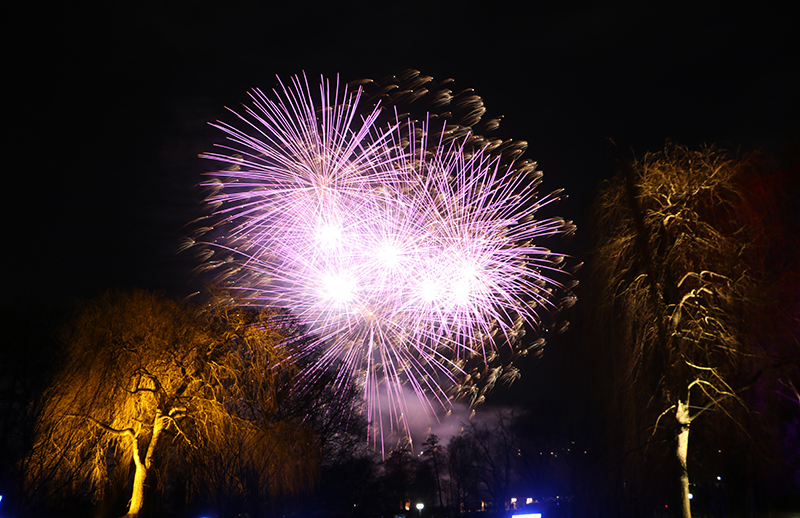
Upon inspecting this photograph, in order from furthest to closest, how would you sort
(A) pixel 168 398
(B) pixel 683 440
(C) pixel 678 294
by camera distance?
(A) pixel 168 398 → (C) pixel 678 294 → (B) pixel 683 440

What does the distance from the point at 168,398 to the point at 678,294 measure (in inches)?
625

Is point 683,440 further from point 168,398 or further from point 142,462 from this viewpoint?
point 142,462

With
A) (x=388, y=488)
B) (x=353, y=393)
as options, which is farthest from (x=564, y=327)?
(x=388, y=488)

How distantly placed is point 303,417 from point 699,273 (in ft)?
56.4

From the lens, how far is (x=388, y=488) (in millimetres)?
54312

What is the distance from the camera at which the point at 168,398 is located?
59.9 feet

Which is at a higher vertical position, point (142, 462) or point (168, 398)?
point (168, 398)

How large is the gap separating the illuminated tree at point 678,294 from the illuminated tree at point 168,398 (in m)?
11.1

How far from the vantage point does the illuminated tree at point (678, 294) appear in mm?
10555

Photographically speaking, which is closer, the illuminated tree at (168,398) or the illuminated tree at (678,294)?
the illuminated tree at (678,294)

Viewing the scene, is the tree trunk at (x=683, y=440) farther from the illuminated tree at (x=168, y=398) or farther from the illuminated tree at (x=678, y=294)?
the illuminated tree at (x=168, y=398)

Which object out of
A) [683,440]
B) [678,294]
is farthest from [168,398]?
[678,294]

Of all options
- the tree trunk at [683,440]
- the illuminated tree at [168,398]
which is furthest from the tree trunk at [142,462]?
the tree trunk at [683,440]

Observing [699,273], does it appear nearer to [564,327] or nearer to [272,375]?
[564,327]
